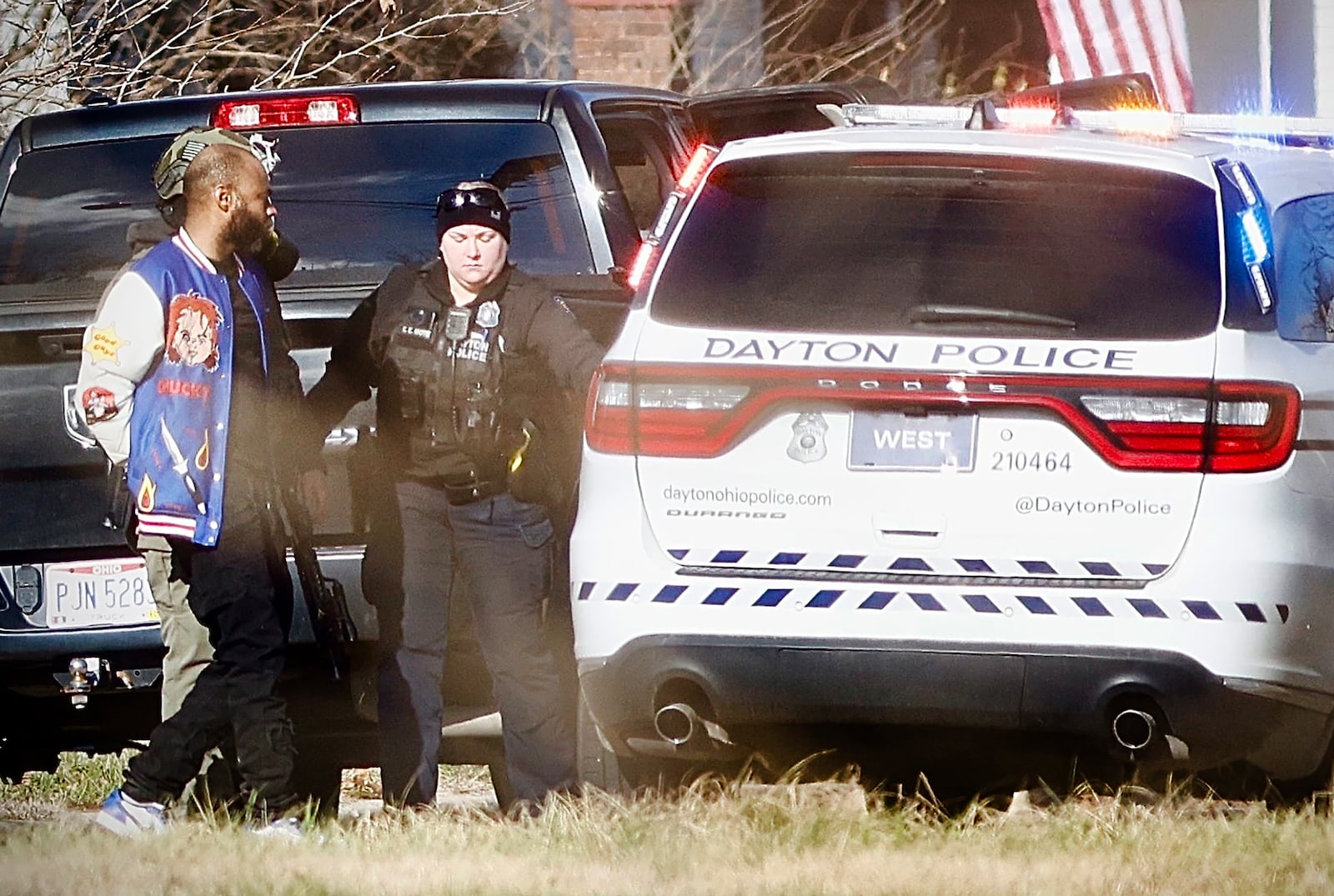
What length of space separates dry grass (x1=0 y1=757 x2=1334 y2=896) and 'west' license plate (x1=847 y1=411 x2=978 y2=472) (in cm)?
84

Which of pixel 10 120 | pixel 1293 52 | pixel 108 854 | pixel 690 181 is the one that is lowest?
pixel 108 854

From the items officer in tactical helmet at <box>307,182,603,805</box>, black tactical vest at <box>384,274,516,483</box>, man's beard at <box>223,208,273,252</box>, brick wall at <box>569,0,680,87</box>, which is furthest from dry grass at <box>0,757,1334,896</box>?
brick wall at <box>569,0,680,87</box>

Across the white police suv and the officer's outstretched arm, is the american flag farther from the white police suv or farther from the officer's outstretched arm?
the white police suv

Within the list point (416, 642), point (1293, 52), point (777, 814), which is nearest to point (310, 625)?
point (416, 642)

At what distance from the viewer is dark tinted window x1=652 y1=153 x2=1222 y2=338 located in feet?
16.1

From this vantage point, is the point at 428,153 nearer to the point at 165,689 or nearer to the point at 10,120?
the point at 165,689

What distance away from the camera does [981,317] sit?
494cm

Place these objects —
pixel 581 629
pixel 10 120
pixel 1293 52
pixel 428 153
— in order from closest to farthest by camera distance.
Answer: pixel 581 629, pixel 428 153, pixel 10 120, pixel 1293 52

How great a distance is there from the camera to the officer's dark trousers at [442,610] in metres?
5.71

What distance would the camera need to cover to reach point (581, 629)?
5109 mm

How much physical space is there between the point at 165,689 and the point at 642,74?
8.19 m

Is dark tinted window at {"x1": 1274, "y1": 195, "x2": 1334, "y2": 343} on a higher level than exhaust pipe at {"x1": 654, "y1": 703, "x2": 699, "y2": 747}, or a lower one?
higher

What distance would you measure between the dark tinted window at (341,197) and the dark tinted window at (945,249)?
37.6 inches

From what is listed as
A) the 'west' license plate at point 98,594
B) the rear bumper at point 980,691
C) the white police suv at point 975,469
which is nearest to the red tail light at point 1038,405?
the white police suv at point 975,469
